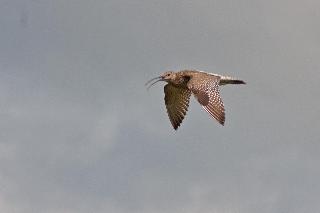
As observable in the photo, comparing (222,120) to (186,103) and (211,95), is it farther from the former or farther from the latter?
(186,103)

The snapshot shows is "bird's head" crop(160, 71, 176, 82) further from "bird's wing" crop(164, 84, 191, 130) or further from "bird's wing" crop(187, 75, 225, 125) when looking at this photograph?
"bird's wing" crop(187, 75, 225, 125)

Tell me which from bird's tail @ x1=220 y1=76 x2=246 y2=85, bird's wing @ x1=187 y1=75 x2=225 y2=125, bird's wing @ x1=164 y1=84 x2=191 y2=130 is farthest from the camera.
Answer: bird's wing @ x1=164 y1=84 x2=191 y2=130

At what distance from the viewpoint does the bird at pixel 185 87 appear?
151ft

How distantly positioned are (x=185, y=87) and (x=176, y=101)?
868 mm

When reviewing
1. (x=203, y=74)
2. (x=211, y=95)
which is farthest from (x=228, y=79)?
(x=211, y=95)

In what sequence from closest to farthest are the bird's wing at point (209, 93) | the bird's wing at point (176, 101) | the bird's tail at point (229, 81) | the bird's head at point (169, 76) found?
the bird's wing at point (209, 93), the bird's tail at point (229, 81), the bird's head at point (169, 76), the bird's wing at point (176, 101)

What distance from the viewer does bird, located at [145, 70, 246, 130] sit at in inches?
1810

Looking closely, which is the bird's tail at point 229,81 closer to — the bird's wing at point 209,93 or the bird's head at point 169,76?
the bird's wing at point 209,93

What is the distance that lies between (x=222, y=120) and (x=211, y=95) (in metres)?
2.98

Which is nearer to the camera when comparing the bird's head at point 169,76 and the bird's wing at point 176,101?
the bird's head at point 169,76

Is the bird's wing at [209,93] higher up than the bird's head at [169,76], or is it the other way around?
the bird's head at [169,76]

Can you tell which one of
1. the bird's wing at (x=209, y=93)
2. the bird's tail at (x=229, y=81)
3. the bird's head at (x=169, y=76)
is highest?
the bird's head at (x=169, y=76)

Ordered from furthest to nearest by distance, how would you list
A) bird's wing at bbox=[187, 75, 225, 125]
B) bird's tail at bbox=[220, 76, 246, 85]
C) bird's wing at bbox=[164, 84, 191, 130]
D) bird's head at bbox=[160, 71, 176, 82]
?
bird's wing at bbox=[164, 84, 191, 130] → bird's head at bbox=[160, 71, 176, 82] → bird's tail at bbox=[220, 76, 246, 85] → bird's wing at bbox=[187, 75, 225, 125]

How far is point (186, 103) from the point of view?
2051 inches
